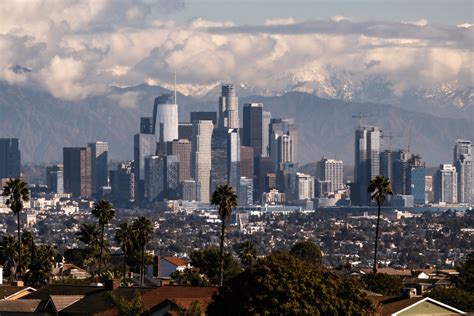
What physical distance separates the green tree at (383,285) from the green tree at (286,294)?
128ft

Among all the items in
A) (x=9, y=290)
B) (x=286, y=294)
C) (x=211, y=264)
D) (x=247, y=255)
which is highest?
(x=286, y=294)

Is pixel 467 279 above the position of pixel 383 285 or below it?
above

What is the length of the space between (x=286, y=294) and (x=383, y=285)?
47.0 m

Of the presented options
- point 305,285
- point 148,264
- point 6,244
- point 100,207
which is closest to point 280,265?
point 305,285

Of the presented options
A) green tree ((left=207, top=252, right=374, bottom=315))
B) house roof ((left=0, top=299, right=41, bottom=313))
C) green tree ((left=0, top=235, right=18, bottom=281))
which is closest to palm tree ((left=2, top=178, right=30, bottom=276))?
green tree ((left=0, top=235, right=18, bottom=281))

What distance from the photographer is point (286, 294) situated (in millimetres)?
61500

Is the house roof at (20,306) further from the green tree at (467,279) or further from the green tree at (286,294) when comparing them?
the green tree at (467,279)

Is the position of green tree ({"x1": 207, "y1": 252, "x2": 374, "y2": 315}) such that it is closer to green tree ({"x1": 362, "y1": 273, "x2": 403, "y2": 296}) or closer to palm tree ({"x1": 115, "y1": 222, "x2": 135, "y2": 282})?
green tree ({"x1": 362, "y1": 273, "x2": 403, "y2": 296})

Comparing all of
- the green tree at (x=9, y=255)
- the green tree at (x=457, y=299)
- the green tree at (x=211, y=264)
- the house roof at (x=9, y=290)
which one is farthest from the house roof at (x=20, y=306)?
the green tree at (x=211, y=264)


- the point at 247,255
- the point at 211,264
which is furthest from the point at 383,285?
the point at 211,264

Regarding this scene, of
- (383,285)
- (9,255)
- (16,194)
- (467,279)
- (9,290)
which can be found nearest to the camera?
(9,290)

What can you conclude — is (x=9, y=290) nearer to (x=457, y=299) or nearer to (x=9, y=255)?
(x=457, y=299)

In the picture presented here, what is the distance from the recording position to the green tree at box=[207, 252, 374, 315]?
61188mm

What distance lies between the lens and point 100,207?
A: 13912 centimetres
